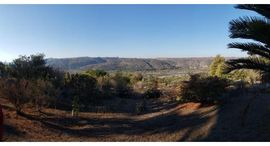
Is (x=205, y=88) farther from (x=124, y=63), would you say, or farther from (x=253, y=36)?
(x=124, y=63)

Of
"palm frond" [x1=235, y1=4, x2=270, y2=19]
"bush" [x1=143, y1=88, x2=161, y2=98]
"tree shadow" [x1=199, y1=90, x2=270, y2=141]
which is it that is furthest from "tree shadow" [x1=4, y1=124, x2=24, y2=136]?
"bush" [x1=143, y1=88, x2=161, y2=98]

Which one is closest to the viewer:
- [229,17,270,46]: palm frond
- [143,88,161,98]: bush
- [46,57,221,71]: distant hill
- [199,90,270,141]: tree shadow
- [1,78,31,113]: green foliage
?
[229,17,270,46]: palm frond

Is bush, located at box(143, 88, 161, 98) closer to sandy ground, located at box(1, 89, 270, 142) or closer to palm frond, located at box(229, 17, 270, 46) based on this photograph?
sandy ground, located at box(1, 89, 270, 142)

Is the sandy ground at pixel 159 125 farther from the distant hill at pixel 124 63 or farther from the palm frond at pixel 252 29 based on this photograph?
the distant hill at pixel 124 63

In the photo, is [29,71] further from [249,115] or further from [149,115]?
[249,115]

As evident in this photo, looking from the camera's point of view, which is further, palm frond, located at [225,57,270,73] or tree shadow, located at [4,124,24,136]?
tree shadow, located at [4,124,24,136]
